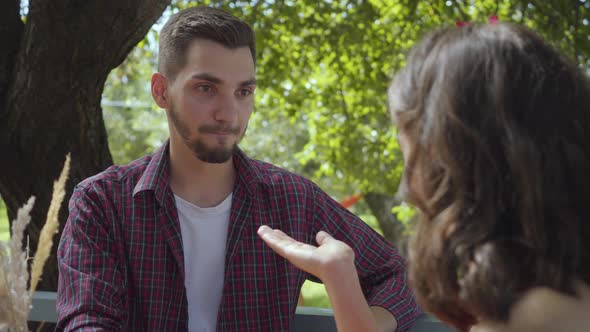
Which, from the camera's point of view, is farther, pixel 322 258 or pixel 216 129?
pixel 216 129

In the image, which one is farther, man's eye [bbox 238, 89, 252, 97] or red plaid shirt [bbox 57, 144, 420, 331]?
man's eye [bbox 238, 89, 252, 97]

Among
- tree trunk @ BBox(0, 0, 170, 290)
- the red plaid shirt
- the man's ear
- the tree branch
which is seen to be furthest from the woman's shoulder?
the tree branch

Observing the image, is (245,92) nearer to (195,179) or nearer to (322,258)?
(195,179)

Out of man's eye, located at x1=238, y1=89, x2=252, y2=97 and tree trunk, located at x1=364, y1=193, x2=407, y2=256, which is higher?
man's eye, located at x1=238, y1=89, x2=252, y2=97

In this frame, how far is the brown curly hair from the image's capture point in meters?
1.12

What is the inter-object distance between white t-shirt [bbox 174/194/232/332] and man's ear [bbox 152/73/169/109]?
348mm

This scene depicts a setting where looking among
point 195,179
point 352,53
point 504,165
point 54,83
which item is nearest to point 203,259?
point 195,179

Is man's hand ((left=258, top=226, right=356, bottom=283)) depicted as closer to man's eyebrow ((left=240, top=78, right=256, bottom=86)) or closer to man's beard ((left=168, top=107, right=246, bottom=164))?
man's beard ((left=168, top=107, right=246, bottom=164))

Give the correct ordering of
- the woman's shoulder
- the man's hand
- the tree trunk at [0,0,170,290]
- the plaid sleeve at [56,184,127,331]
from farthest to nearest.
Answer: the tree trunk at [0,0,170,290]
the plaid sleeve at [56,184,127,331]
the man's hand
the woman's shoulder

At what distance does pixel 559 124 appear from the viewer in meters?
1.13

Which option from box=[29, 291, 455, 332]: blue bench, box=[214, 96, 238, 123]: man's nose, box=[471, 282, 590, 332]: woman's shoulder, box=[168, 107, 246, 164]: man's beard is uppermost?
box=[214, 96, 238, 123]: man's nose

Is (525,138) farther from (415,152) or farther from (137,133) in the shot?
(137,133)

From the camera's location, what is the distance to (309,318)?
241 cm

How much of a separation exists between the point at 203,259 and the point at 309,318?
0.44 m
